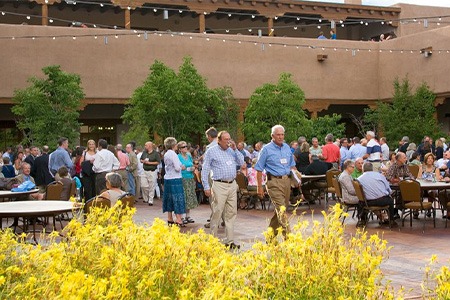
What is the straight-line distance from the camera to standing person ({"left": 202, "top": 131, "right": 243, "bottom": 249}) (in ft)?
28.7

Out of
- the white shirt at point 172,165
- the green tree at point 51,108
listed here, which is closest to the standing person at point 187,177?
the white shirt at point 172,165

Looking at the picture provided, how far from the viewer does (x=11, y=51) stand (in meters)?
23.9

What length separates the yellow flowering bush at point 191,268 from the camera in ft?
9.89

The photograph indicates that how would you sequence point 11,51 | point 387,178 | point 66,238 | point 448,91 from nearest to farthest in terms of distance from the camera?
1. point 66,238
2. point 387,178
3. point 11,51
4. point 448,91

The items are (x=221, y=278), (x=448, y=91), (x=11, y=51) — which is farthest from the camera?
(x=448, y=91)

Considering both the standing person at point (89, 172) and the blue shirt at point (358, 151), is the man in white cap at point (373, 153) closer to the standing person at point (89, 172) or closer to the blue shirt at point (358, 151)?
the blue shirt at point (358, 151)

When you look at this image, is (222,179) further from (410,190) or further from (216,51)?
(216,51)

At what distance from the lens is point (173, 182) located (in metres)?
10.8

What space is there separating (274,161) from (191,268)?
5.16m

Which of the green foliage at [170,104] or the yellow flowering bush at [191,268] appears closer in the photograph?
the yellow flowering bush at [191,268]

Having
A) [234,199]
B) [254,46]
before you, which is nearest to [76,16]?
[254,46]

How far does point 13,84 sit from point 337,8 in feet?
48.5

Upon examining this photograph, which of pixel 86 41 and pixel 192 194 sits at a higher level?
pixel 86 41

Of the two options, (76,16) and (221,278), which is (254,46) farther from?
(221,278)
